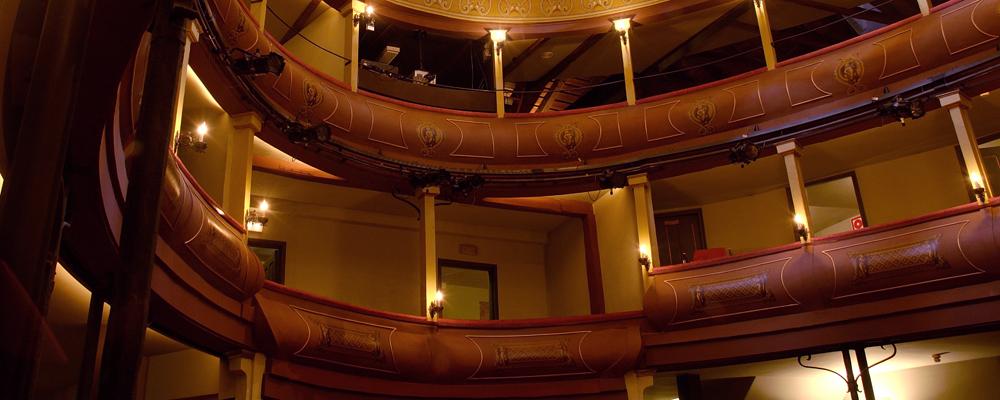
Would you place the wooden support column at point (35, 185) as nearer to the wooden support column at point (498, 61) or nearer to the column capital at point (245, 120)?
the column capital at point (245, 120)

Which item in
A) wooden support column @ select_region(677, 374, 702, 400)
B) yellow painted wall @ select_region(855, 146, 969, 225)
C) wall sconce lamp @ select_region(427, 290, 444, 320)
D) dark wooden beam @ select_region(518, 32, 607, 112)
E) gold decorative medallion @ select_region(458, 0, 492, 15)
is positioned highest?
gold decorative medallion @ select_region(458, 0, 492, 15)

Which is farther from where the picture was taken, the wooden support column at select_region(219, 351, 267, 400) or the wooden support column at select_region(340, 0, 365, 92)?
the wooden support column at select_region(340, 0, 365, 92)

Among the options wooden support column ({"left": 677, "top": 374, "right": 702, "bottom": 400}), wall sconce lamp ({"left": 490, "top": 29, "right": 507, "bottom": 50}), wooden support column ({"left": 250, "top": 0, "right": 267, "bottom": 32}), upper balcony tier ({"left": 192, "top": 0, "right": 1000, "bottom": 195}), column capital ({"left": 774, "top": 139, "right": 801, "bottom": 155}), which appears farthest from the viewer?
wall sconce lamp ({"left": 490, "top": 29, "right": 507, "bottom": 50})

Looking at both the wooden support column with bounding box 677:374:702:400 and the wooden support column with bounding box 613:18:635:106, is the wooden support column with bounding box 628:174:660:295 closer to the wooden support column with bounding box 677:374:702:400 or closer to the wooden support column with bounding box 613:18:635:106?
the wooden support column with bounding box 613:18:635:106

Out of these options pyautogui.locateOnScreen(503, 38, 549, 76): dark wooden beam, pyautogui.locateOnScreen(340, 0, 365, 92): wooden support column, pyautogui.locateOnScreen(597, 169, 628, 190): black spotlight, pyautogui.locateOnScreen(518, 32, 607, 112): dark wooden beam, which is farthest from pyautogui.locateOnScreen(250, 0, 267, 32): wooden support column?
pyautogui.locateOnScreen(518, 32, 607, 112): dark wooden beam

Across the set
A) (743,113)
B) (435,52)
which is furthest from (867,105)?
(435,52)

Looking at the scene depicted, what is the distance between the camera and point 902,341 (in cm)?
1176

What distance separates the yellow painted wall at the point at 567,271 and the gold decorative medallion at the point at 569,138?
2135mm

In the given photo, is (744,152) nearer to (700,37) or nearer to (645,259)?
(645,259)

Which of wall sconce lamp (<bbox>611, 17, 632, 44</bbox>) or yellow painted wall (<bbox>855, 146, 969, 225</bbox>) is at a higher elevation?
wall sconce lamp (<bbox>611, 17, 632, 44</bbox>)

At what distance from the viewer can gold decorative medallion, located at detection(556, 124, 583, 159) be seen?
14.9 m

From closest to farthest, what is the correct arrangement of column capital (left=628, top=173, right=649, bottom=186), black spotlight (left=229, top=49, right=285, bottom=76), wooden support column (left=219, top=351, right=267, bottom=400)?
black spotlight (left=229, top=49, right=285, bottom=76)
wooden support column (left=219, top=351, right=267, bottom=400)
column capital (left=628, top=173, right=649, bottom=186)

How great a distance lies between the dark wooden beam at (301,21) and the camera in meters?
15.0

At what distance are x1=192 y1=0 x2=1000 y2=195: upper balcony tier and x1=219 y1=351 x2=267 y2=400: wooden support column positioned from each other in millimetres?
3062
